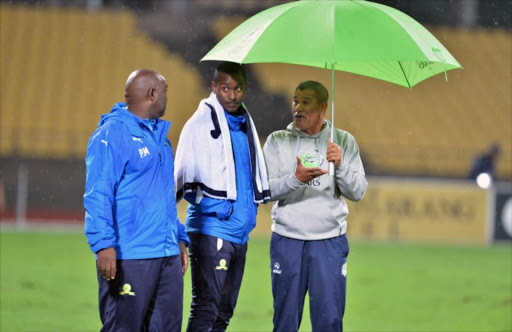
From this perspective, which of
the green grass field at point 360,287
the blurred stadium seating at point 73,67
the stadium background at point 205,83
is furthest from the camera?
the blurred stadium seating at point 73,67

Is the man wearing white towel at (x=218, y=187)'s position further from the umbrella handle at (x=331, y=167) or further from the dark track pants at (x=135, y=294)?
the dark track pants at (x=135, y=294)

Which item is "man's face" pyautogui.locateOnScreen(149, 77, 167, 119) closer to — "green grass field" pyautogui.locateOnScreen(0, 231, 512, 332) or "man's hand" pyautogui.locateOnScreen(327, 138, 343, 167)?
"man's hand" pyautogui.locateOnScreen(327, 138, 343, 167)

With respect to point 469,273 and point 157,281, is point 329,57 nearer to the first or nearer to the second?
point 157,281

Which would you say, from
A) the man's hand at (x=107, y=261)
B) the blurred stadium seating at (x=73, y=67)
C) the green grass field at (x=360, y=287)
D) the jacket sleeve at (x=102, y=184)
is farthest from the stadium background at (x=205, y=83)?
the man's hand at (x=107, y=261)

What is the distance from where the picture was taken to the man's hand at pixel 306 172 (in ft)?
15.0

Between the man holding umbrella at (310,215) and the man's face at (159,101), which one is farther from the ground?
the man's face at (159,101)

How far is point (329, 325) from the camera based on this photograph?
4.71 metres

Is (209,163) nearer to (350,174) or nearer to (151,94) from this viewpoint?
(151,94)

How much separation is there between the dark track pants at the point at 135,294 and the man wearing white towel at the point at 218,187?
20.8 inches

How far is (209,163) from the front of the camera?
4617 mm

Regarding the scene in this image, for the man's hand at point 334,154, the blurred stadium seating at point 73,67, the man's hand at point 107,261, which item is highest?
the blurred stadium seating at point 73,67

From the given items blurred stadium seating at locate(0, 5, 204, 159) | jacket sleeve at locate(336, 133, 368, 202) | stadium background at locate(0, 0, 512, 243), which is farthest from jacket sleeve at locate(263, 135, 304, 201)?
blurred stadium seating at locate(0, 5, 204, 159)

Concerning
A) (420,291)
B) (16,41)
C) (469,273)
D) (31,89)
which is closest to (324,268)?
(420,291)

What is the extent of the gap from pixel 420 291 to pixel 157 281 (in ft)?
18.6
